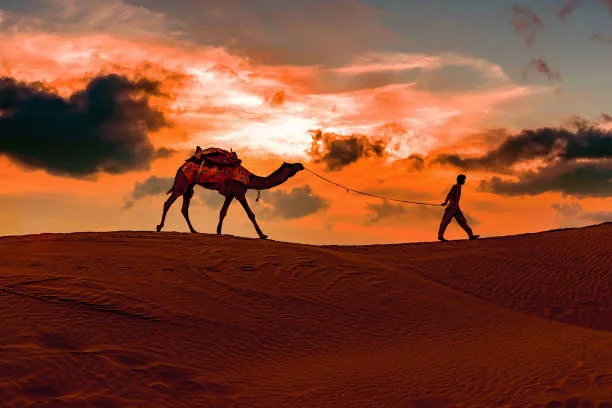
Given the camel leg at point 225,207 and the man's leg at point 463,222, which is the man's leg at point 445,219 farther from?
the camel leg at point 225,207

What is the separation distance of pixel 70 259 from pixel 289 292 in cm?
447

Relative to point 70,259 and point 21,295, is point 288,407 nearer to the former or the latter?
point 21,295

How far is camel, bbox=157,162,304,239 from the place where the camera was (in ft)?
70.8

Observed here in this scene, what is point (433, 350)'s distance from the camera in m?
11.4

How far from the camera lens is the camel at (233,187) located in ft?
70.8

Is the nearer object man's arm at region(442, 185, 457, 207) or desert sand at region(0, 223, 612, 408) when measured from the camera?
desert sand at region(0, 223, 612, 408)

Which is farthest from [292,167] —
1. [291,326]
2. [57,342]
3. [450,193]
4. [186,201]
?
[57,342]

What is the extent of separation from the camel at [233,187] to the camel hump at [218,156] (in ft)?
2.01

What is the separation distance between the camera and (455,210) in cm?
2209

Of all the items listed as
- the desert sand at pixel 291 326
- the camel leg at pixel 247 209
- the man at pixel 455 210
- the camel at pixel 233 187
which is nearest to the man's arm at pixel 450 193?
the man at pixel 455 210

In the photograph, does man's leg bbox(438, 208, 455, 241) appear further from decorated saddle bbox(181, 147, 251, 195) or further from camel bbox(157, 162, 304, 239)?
decorated saddle bbox(181, 147, 251, 195)

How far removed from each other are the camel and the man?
4516 mm

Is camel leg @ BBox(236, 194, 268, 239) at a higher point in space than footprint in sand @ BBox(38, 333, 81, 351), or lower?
higher

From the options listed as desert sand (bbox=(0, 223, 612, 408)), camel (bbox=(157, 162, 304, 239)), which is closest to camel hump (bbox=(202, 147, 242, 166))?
camel (bbox=(157, 162, 304, 239))
